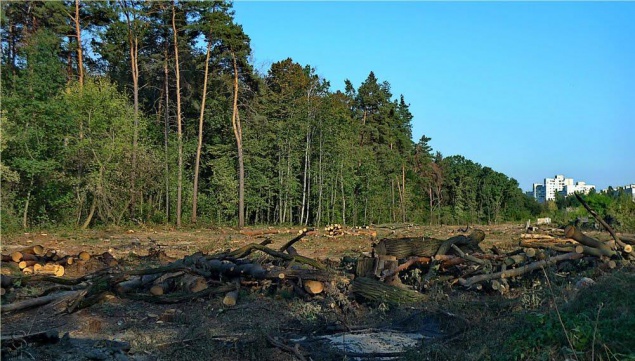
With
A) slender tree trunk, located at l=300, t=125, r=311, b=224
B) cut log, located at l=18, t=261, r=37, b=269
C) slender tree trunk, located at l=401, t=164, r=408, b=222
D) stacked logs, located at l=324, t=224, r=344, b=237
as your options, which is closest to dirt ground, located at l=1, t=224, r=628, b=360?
cut log, located at l=18, t=261, r=37, b=269

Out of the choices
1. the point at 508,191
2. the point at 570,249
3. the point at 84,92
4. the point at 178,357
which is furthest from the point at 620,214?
the point at 508,191

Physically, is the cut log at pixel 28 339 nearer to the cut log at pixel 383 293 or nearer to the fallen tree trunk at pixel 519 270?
the cut log at pixel 383 293

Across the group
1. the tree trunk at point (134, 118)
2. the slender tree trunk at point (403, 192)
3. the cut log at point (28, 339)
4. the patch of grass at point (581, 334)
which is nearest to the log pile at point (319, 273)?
the cut log at point (28, 339)

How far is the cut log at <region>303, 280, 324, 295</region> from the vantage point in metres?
8.35

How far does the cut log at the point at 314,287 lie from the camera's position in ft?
27.4

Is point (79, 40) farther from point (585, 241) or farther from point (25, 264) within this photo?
point (585, 241)

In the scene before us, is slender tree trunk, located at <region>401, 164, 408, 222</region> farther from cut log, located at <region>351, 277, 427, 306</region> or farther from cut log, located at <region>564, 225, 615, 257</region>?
cut log, located at <region>351, 277, 427, 306</region>

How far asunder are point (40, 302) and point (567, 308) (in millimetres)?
7134

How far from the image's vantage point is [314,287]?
27.5 ft

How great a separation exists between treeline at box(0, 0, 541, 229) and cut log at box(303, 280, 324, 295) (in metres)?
15.2

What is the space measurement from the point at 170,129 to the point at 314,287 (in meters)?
31.8

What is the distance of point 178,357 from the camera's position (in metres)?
5.43

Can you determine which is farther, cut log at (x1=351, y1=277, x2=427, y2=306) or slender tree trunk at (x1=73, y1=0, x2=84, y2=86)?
slender tree trunk at (x1=73, y1=0, x2=84, y2=86)

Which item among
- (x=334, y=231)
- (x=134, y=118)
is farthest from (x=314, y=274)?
(x=134, y=118)
